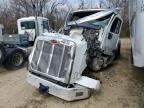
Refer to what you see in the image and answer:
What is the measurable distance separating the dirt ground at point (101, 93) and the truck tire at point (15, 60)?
1119 mm

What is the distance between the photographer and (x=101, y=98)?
8.38 m

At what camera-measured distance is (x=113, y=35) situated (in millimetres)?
11273

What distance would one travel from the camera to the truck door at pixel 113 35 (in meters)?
10.8

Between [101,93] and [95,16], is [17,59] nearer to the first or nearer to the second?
[95,16]

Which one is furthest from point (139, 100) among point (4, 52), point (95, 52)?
point (4, 52)

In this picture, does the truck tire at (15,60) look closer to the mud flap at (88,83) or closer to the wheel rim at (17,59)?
the wheel rim at (17,59)

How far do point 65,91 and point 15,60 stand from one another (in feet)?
17.9

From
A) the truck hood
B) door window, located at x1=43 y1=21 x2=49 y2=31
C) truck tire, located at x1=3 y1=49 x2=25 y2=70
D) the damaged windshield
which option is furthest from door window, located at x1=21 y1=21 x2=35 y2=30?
the damaged windshield

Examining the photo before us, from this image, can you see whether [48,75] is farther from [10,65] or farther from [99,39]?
[10,65]

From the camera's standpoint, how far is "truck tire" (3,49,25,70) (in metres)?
12.2

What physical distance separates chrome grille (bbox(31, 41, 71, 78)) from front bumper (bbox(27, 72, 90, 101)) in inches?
9.5

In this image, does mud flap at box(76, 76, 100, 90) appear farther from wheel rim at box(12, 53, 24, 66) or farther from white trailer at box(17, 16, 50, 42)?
white trailer at box(17, 16, 50, 42)

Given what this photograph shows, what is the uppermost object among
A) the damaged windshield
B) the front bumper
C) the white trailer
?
the damaged windshield

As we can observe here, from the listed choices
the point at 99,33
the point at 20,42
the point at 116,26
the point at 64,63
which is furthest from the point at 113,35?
the point at 20,42
